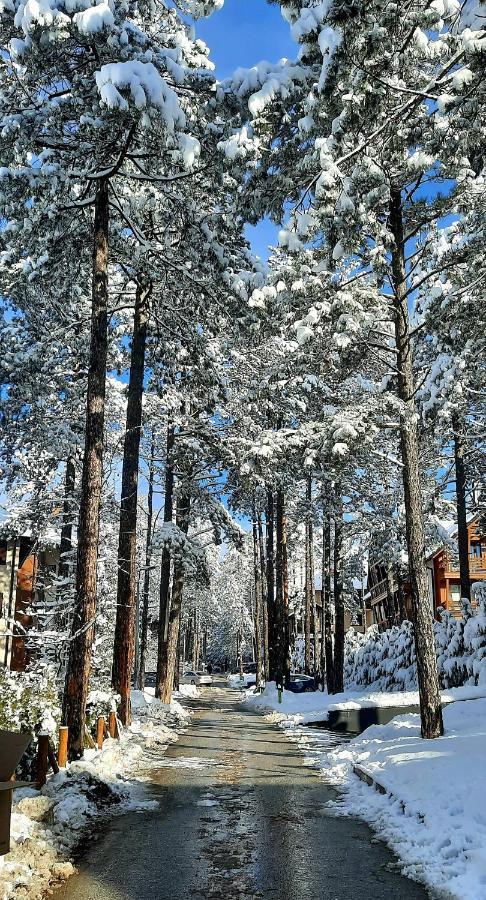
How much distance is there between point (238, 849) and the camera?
7191 millimetres

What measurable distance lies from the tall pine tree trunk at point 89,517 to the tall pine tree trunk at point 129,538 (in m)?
3.12

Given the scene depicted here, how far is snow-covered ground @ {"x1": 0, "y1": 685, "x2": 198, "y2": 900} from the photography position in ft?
19.1

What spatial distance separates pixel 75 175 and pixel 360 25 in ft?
21.8

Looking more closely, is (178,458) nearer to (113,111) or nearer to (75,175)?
(75,175)

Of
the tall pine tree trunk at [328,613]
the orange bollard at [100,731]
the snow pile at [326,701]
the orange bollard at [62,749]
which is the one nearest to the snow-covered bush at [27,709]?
the orange bollard at [62,749]

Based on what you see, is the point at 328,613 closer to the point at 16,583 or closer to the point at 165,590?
the point at 165,590

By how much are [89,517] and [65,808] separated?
5.24 metres

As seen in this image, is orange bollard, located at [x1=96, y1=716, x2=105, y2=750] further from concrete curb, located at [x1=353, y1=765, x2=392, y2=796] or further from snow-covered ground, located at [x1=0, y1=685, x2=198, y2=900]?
concrete curb, located at [x1=353, y1=765, x2=392, y2=796]

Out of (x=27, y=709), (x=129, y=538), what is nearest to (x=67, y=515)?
(x=129, y=538)

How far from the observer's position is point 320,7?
21.4 ft

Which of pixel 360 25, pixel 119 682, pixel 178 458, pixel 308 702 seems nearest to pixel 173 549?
pixel 178 458

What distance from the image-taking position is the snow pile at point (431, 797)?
6082mm

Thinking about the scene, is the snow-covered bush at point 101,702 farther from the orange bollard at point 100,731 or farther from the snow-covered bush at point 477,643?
the snow-covered bush at point 477,643

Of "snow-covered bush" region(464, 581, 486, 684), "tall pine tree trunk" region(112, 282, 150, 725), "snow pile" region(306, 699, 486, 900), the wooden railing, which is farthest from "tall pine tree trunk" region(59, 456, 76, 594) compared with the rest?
the wooden railing
